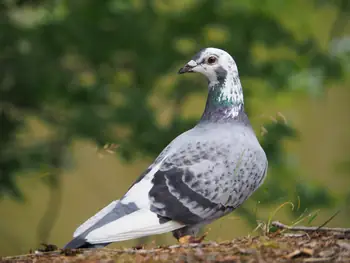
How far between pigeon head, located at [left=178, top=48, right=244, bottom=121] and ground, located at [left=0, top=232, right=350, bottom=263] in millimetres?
1052

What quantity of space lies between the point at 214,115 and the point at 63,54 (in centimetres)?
442

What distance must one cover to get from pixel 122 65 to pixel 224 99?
4340 mm

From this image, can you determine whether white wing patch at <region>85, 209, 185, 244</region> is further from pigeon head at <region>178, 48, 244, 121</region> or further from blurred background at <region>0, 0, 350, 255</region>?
blurred background at <region>0, 0, 350, 255</region>

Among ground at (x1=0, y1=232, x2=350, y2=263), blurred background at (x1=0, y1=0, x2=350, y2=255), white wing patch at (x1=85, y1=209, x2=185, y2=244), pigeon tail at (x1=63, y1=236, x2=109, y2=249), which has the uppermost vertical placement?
blurred background at (x1=0, y1=0, x2=350, y2=255)

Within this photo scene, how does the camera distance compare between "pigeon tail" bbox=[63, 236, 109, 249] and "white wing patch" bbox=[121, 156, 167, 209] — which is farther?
"white wing patch" bbox=[121, 156, 167, 209]

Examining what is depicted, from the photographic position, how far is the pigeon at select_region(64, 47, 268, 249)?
3941mm

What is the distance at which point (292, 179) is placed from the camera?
8.05 meters

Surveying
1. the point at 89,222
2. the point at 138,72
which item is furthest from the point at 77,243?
the point at 138,72

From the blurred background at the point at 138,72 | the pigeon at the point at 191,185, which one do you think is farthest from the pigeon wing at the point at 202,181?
the blurred background at the point at 138,72

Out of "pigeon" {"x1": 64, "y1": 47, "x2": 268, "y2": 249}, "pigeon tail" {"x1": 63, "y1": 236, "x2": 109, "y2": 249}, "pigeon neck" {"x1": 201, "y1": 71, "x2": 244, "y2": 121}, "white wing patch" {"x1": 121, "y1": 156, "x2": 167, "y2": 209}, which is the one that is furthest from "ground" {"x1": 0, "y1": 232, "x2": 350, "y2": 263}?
"pigeon neck" {"x1": 201, "y1": 71, "x2": 244, "y2": 121}

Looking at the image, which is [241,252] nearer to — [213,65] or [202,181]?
[202,181]

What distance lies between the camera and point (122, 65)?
343 inches

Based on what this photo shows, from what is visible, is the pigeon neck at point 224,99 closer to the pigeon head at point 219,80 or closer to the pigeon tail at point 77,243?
the pigeon head at point 219,80

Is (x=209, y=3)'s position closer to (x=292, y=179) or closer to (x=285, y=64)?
(x=285, y=64)
